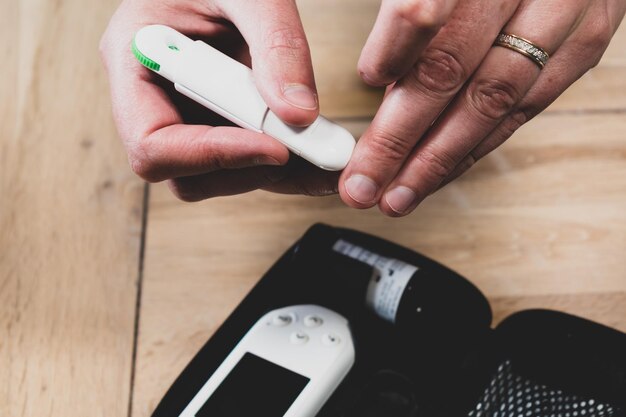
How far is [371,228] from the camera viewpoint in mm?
607

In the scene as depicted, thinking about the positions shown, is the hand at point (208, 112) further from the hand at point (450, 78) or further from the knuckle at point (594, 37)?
the knuckle at point (594, 37)

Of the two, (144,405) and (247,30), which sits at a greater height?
(247,30)

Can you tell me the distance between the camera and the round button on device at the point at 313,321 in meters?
0.48

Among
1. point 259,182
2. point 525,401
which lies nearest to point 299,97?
point 259,182

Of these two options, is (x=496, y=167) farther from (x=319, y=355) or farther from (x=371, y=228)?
(x=319, y=355)

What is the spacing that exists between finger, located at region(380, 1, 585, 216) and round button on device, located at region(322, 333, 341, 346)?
10 cm

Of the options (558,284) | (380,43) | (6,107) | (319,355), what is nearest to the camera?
(380,43)

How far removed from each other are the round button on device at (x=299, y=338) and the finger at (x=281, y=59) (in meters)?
0.16

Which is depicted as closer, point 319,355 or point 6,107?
point 319,355

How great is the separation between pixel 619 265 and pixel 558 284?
0.19ft

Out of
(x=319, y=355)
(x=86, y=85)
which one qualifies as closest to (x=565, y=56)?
(x=319, y=355)

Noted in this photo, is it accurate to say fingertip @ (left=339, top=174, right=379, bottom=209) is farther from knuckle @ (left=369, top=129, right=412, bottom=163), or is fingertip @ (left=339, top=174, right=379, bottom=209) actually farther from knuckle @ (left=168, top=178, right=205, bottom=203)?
knuckle @ (left=168, top=178, right=205, bottom=203)

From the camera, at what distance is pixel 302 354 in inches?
18.5

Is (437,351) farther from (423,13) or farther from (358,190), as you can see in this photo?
(423,13)
